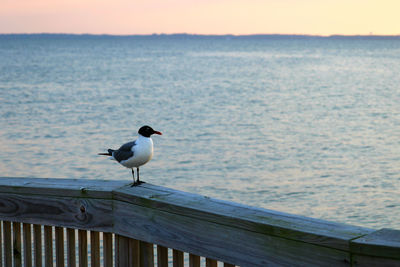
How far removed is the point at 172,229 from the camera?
233cm

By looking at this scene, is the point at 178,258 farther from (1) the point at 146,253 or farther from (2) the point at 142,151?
(2) the point at 142,151

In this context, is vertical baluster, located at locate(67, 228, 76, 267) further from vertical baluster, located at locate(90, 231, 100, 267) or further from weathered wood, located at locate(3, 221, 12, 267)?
weathered wood, located at locate(3, 221, 12, 267)

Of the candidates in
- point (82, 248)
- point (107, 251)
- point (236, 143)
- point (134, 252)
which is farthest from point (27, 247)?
point (236, 143)

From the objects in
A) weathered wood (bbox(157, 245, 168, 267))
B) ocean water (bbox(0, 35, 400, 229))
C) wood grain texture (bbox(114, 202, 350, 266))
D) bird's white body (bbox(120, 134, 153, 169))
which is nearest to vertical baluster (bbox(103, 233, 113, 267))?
wood grain texture (bbox(114, 202, 350, 266))

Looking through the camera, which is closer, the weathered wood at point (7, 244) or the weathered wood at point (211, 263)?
the weathered wood at point (211, 263)

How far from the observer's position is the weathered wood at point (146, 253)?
2514mm

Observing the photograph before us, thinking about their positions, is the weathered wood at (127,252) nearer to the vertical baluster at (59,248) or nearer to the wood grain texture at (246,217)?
the wood grain texture at (246,217)

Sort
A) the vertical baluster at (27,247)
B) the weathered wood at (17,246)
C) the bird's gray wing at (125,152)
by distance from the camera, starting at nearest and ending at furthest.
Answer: the vertical baluster at (27,247) < the weathered wood at (17,246) < the bird's gray wing at (125,152)

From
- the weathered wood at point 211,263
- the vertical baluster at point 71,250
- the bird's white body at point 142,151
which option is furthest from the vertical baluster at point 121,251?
the bird's white body at point 142,151

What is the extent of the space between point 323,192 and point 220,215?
13227 millimetres

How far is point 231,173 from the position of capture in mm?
16969

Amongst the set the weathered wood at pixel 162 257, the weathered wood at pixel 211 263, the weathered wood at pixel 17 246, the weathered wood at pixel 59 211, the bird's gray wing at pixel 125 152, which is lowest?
the weathered wood at pixel 17 246

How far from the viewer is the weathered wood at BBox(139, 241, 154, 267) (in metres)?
2.51

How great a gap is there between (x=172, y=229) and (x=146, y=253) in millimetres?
259
